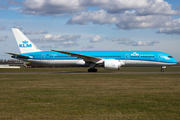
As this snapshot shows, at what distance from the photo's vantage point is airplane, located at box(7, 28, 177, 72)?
122 ft

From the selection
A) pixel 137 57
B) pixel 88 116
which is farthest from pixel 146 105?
pixel 137 57

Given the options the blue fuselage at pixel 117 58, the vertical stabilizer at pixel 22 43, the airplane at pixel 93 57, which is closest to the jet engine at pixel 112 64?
the airplane at pixel 93 57

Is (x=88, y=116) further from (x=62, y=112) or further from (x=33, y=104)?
(x=33, y=104)

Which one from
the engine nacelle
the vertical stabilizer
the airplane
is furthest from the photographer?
the vertical stabilizer

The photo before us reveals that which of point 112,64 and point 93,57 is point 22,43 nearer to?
point 93,57

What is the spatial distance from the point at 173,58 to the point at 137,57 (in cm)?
650

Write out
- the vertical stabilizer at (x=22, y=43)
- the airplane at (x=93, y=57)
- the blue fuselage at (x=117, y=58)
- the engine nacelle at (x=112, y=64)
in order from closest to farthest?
the engine nacelle at (x=112, y=64) < the airplane at (x=93, y=57) < the blue fuselage at (x=117, y=58) < the vertical stabilizer at (x=22, y=43)

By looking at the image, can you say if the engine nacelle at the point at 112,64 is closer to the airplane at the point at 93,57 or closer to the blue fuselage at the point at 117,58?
the airplane at the point at 93,57

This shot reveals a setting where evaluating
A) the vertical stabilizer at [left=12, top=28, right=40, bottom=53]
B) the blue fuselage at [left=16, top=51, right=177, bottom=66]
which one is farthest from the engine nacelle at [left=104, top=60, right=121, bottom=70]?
the vertical stabilizer at [left=12, top=28, right=40, bottom=53]

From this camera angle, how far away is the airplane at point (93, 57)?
37062 mm

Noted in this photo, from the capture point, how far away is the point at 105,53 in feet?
125

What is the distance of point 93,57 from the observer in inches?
1404

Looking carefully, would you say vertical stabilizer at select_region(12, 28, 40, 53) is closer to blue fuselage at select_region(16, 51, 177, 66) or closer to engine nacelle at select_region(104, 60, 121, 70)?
blue fuselage at select_region(16, 51, 177, 66)

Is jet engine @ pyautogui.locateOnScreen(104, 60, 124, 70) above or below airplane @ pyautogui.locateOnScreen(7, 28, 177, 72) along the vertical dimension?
below
